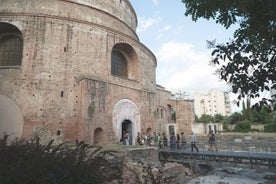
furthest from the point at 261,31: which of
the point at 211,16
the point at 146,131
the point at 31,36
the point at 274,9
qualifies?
the point at 146,131

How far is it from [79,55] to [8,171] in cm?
1195

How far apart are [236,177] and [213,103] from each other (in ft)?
293

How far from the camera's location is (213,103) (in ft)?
315

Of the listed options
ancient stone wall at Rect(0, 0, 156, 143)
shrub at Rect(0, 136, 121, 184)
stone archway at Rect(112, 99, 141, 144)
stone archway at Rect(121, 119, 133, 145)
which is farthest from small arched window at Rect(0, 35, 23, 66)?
shrub at Rect(0, 136, 121, 184)

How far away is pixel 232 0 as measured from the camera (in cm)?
354

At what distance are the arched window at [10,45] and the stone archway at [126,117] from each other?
21.6ft

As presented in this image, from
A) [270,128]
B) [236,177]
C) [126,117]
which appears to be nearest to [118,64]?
[126,117]

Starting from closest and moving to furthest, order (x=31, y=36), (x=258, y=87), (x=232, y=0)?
(x=258, y=87), (x=232, y=0), (x=31, y=36)

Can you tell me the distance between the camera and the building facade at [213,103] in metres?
94.2

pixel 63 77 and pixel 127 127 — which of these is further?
pixel 127 127

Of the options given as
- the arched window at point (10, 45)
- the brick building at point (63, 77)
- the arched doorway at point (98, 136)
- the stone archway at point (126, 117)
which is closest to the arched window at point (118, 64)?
the brick building at point (63, 77)

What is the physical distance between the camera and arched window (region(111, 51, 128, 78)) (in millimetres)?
16453

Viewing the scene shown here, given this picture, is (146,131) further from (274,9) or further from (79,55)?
(274,9)

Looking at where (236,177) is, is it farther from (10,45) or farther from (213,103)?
(213,103)
